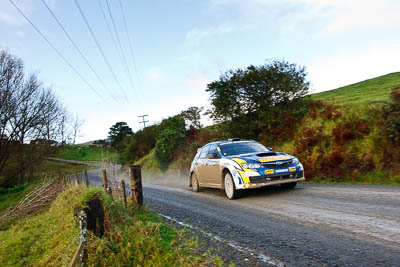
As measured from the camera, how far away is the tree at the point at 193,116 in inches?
1161

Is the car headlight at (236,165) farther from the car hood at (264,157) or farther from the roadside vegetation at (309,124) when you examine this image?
the roadside vegetation at (309,124)

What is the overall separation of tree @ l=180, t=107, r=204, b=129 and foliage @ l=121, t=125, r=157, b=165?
680 centimetres

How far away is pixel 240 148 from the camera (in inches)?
375

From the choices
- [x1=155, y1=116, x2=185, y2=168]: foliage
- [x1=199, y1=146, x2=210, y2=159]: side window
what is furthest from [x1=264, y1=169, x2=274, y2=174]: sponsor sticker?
[x1=155, y1=116, x2=185, y2=168]: foliage

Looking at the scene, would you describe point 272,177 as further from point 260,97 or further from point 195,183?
point 260,97

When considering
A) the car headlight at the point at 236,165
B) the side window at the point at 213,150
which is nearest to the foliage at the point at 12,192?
the side window at the point at 213,150

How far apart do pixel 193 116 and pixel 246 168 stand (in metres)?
22.7

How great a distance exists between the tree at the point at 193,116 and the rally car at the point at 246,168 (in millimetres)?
19398

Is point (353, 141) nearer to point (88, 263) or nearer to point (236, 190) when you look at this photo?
point (236, 190)

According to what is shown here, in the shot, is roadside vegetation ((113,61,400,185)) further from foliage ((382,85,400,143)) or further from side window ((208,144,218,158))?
side window ((208,144,218,158))

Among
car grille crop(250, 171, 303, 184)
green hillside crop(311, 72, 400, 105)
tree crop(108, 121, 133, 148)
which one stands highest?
tree crop(108, 121, 133, 148)

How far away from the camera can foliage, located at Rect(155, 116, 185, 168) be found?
27469mm

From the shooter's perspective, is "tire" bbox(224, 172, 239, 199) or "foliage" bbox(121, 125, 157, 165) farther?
"foliage" bbox(121, 125, 157, 165)

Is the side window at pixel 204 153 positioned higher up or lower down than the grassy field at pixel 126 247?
higher up
